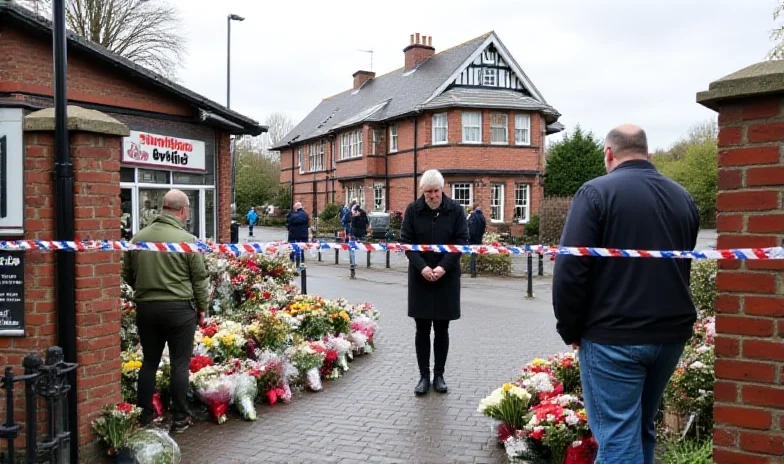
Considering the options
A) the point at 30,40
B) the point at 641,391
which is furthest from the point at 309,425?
the point at 30,40

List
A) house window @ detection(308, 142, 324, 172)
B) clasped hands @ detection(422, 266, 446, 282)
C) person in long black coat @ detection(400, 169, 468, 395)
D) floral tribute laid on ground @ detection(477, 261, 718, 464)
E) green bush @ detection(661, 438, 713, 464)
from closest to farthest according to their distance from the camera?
1. green bush @ detection(661, 438, 713, 464)
2. floral tribute laid on ground @ detection(477, 261, 718, 464)
3. clasped hands @ detection(422, 266, 446, 282)
4. person in long black coat @ detection(400, 169, 468, 395)
5. house window @ detection(308, 142, 324, 172)

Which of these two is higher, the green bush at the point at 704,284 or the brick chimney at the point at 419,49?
the brick chimney at the point at 419,49

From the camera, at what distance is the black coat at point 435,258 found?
19.5 feet

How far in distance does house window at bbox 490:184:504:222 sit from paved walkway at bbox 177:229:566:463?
72.4 ft

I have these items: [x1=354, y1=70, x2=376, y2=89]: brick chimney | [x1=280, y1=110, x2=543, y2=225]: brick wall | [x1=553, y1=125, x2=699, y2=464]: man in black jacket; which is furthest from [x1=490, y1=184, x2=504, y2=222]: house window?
[x1=553, y1=125, x2=699, y2=464]: man in black jacket

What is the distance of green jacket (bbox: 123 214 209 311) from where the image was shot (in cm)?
502

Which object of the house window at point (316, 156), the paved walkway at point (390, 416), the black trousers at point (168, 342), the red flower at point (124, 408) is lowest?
the paved walkway at point (390, 416)

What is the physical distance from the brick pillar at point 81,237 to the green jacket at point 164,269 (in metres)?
0.46

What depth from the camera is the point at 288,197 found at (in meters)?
52.9

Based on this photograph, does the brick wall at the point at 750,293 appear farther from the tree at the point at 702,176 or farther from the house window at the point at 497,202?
the tree at the point at 702,176

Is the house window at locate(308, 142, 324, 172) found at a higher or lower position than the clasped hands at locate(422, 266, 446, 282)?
higher

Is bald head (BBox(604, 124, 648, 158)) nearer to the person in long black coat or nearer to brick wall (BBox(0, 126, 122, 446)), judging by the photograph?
the person in long black coat

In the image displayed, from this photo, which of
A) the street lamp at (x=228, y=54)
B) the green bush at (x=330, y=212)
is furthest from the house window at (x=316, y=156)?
the street lamp at (x=228, y=54)

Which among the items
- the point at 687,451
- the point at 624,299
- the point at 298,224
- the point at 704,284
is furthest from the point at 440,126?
the point at 624,299
